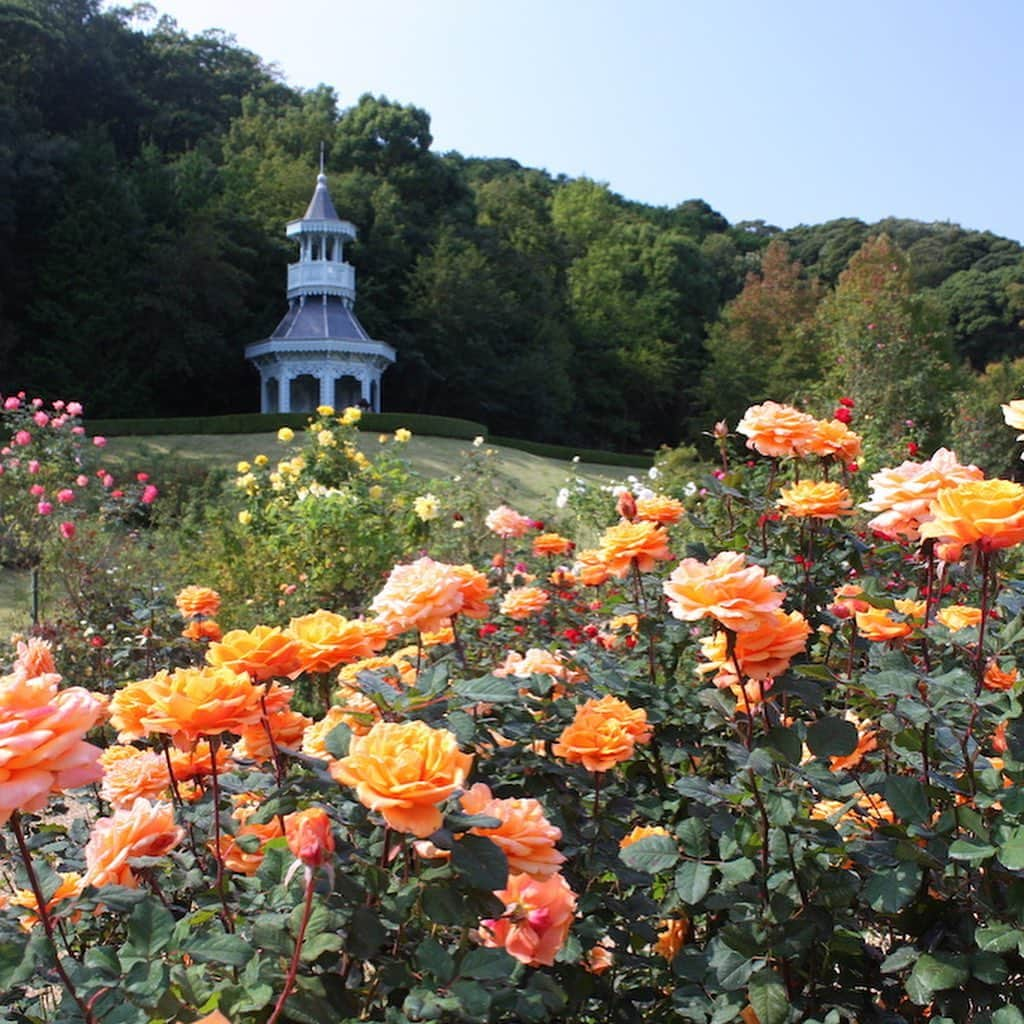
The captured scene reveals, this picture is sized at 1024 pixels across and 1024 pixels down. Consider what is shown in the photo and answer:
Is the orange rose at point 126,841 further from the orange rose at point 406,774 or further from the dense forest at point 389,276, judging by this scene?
the dense forest at point 389,276

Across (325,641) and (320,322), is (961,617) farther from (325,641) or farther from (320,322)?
(320,322)

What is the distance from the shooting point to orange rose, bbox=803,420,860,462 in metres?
2.26

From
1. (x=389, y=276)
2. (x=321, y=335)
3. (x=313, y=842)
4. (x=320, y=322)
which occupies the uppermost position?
(x=389, y=276)

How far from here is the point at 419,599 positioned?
62.7 inches

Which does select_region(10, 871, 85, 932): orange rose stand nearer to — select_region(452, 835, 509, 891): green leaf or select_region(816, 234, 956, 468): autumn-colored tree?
select_region(452, 835, 509, 891): green leaf

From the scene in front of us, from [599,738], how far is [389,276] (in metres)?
28.5

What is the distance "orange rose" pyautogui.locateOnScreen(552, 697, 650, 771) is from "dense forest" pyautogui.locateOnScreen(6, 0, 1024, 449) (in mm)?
15029

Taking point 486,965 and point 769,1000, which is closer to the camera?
point 486,965

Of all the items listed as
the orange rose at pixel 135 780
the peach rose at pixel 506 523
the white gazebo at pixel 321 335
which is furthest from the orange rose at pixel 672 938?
the white gazebo at pixel 321 335

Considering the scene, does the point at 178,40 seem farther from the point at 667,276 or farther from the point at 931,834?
the point at 931,834

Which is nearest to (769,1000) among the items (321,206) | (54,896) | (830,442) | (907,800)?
(907,800)

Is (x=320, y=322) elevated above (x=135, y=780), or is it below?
above

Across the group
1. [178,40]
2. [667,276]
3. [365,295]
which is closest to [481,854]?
[365,295]

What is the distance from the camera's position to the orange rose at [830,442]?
2.26 m
